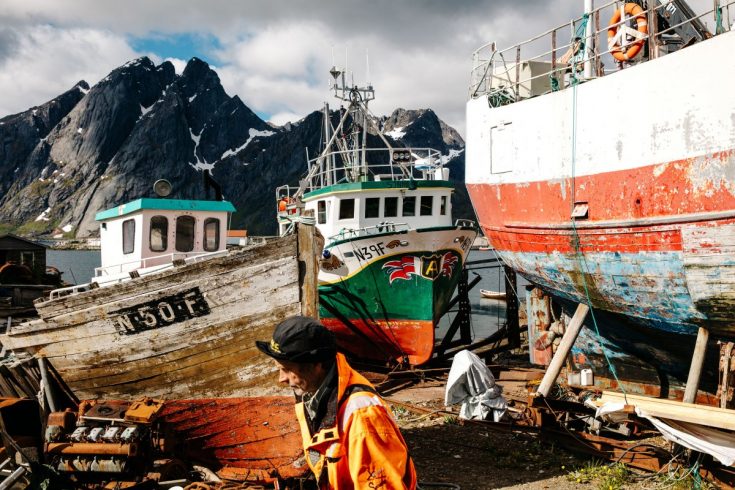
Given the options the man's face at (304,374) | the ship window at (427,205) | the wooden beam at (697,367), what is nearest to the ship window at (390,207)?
the ship window at (427,205)

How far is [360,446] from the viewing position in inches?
99.7

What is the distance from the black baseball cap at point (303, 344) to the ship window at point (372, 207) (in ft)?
43.9

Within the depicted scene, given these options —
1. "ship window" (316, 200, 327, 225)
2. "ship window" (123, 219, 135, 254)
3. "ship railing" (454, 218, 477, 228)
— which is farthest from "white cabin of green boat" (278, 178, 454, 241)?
"ship window" (123, 219, 135, 254)

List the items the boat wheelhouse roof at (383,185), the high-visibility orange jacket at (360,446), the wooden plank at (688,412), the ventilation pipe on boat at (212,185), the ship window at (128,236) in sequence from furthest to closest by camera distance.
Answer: the boat wheelhouse roof at (383,185), the ventilation pipe on boat at (212,185), the ship window at (128,236), the wooden plank at (688,412), the high-visibility orange jacket at (360,446)

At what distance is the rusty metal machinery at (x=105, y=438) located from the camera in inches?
253

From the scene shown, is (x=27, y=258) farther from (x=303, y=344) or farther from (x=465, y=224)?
(x=303, y=344)

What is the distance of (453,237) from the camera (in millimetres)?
14820

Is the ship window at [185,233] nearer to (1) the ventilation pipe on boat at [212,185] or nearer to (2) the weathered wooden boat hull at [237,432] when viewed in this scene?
(1) the ventilation pipe on boat at [212,185]

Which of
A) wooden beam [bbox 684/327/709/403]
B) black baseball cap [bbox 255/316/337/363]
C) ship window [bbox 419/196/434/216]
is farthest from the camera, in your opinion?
ship window [bbox 419/196/434/216]

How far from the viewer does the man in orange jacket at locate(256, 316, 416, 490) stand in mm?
2531

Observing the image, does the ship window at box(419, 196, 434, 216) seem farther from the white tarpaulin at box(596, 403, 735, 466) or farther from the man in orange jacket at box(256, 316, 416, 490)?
the man in orange jacket at box(256, 316, 416, 490)

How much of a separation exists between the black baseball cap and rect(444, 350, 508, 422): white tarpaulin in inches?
290

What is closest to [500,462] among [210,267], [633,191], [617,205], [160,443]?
[617,205]

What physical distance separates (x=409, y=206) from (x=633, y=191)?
8.89m
